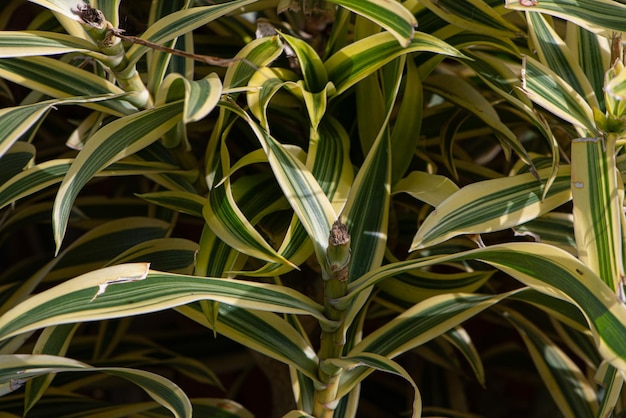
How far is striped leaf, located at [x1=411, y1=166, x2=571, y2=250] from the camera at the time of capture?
0.57m

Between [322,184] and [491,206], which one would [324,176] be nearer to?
[322,184]

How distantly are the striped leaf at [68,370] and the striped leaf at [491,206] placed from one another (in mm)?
220

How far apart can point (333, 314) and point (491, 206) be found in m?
0.15

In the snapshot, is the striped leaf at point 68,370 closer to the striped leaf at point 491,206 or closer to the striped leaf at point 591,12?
the striped leaf at point 491,206

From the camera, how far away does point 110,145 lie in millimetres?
574

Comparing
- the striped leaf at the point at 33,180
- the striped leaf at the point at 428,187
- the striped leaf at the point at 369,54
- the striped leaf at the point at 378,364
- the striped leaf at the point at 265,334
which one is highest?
the striped leaf at the point at 369,54

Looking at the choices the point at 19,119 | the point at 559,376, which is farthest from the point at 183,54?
the point at 559,376

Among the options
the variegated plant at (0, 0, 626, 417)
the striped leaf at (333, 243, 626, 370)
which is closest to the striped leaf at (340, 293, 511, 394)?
the variegated plant at (0, 0, 626, 417)

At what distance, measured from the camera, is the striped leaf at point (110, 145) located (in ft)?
1.70

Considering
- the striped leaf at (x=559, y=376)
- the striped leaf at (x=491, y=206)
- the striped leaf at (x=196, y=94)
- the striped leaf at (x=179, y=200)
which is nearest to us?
the striped leaf at (x=196, y=94)

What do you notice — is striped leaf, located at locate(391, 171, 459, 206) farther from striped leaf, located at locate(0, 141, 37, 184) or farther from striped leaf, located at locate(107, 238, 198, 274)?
striped leaf, located at locate(0, 141, 37, 184)

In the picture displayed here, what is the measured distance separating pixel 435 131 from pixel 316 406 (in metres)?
0.37

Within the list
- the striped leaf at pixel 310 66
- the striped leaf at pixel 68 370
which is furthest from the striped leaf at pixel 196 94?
the striped leaf at pixel 68 370

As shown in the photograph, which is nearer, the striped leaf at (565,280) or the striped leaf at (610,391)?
the striped leaf at (565,280)
